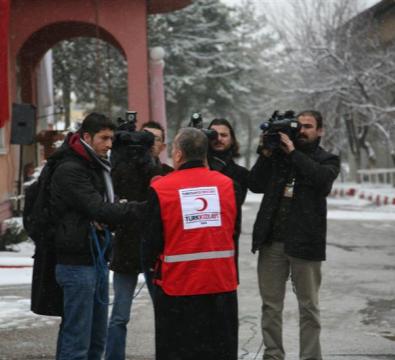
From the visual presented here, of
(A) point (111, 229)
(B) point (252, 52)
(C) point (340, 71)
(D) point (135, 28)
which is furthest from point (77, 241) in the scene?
(B) point (252, 52)

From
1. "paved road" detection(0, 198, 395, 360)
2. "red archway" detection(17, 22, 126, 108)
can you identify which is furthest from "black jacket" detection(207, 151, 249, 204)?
"red archway" detection(17, 22, 126, 108)

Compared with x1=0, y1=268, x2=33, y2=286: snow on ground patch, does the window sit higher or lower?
higher

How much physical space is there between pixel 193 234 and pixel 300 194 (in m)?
1.58

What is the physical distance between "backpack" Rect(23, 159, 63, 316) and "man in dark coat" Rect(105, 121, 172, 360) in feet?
2.09

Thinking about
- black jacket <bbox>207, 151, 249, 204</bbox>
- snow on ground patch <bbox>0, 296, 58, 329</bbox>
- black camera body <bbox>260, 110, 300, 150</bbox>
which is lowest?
snow on ground patch <bbox>0, 296, 58, 329</bbox>

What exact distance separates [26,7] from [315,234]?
44.6 feet

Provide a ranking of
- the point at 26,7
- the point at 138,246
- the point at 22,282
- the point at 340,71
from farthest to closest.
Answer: the point at 340,71
the point at 26,7
the point at 22,282
the point at 138,246

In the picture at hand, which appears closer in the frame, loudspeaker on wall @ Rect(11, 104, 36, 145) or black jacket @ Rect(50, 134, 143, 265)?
black jacket @ Rect(50, 134, 143, 265)

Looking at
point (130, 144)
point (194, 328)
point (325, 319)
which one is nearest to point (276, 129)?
point (130, 144)

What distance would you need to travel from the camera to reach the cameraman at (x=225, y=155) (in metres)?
5.96

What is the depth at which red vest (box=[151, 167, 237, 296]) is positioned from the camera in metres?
4.50

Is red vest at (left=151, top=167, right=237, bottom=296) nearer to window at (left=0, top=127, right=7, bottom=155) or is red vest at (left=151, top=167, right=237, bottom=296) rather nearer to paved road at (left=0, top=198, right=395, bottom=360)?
paved road at (left=0, top=198, right=395, bottom=360)

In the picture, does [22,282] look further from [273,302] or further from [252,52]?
[252,52]

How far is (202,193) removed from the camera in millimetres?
4523
